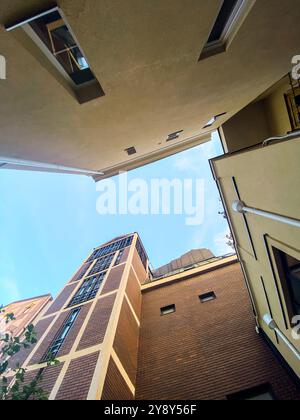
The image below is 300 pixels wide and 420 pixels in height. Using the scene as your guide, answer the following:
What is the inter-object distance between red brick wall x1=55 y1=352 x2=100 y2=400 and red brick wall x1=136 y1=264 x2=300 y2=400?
6.50 feet

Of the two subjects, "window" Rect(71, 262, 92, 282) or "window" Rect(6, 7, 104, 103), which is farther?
"window" Rect(71, 262, 92, 282)

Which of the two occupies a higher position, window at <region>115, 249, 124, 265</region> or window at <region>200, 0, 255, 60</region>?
window at <region>200, 0, 255, 60</region>

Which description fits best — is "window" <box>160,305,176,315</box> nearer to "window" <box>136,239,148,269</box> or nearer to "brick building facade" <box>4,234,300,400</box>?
"brick building facade" <box>4,234,300,400</box>

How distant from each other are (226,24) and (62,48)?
9.46ft

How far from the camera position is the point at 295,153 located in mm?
2801

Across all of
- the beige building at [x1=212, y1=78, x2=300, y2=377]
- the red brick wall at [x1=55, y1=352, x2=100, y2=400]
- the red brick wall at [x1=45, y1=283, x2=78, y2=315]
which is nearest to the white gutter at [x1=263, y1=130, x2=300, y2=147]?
the beige building at [x1=212, y1=78, x2=300, y2=377]

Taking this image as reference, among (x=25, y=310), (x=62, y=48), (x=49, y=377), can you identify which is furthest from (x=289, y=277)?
(x=25, y=310)

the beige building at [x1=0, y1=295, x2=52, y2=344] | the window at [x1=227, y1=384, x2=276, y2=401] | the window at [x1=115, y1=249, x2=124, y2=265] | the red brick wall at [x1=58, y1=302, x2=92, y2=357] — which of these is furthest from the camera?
the beige building at [x1=0, y1=295, x2=52, y2=344]

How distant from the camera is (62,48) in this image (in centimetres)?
326

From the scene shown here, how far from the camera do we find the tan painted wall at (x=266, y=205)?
3205mm

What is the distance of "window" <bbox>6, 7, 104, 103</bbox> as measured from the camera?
8.75 feet

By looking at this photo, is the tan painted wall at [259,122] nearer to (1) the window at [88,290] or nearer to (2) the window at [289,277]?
(2) the window at [289,277]

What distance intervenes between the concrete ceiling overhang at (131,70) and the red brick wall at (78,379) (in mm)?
6319

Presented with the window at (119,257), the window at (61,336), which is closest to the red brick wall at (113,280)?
the window at (119,257)
